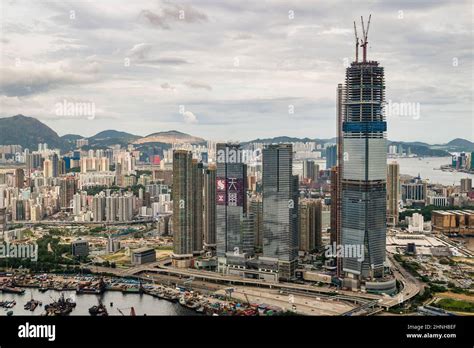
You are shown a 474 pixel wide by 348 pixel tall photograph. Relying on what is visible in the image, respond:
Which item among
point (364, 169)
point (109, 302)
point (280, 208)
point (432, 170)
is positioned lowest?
point (109, 302)

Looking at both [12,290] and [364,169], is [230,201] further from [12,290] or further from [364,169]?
[12,290]

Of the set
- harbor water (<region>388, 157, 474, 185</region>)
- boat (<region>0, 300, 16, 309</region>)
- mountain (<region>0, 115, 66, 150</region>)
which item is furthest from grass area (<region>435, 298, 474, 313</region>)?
mountain (<region>0, 115, 66, 150</region>)

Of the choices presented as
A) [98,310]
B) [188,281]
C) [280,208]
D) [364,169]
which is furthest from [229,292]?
[364,169]

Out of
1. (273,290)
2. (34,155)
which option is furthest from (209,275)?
(34,155)

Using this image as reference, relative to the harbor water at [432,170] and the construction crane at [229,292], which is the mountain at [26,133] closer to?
the construction crane at [229,292]

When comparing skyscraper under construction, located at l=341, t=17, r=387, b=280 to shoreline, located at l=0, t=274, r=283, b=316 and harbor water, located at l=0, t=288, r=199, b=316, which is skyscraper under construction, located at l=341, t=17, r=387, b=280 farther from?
harbor water, located at l=0, t=288, r=199, b=316

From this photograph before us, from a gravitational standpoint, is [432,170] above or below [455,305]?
above

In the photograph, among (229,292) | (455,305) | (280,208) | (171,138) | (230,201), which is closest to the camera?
(455,305)
